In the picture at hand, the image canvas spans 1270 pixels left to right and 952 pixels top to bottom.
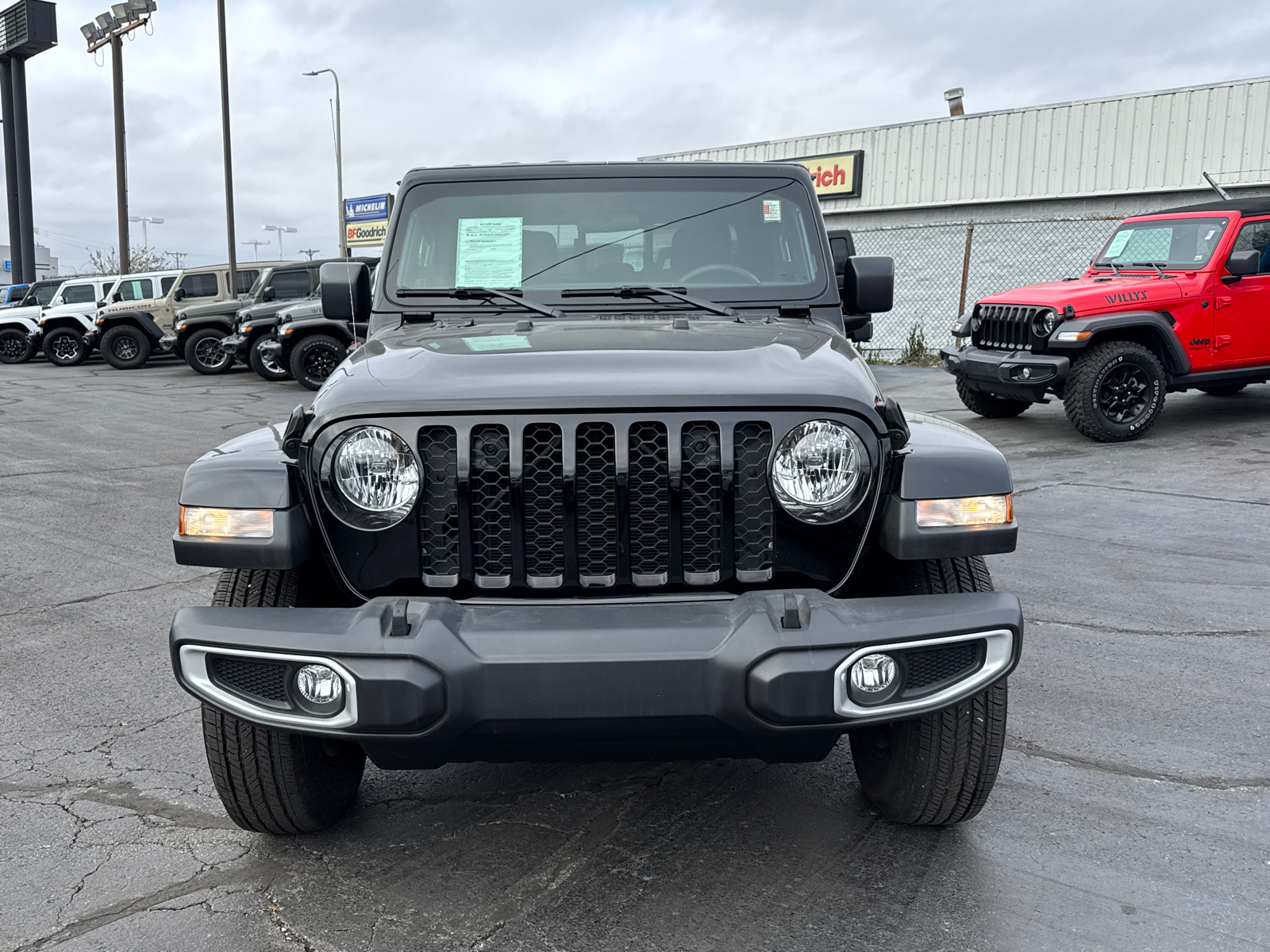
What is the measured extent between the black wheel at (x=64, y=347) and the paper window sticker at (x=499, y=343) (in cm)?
2132

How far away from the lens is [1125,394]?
9562 mm

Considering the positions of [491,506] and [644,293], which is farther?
[644,293]

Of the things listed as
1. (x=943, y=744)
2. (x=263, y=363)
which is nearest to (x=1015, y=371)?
(x=943, y=744)

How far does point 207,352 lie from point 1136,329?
594 inches

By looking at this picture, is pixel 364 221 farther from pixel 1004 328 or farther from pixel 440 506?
pixel 440 506

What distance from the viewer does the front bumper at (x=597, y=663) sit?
7.00 feet

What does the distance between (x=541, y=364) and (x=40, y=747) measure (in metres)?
2.22

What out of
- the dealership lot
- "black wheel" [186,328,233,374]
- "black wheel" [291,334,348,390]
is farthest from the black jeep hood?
"black wheel" [186,328,233,374]

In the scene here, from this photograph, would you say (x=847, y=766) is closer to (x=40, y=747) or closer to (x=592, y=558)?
(x=592, y=558)

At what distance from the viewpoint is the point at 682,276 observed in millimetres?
3615

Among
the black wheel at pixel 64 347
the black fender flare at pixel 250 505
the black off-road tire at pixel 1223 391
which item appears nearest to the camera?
the black fender flare at pixel 250 505

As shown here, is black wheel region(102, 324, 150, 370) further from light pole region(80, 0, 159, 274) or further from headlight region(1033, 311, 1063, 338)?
headlight region(1033, 311, 1063, 338)

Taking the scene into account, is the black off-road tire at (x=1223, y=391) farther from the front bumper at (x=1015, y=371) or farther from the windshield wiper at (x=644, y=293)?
the windshield wiper at (x=644, y=293)

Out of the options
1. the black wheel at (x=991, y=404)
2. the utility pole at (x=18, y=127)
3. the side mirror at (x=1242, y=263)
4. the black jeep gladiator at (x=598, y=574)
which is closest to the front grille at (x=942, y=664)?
the black jeep gladiator at (x=598, y=574)
